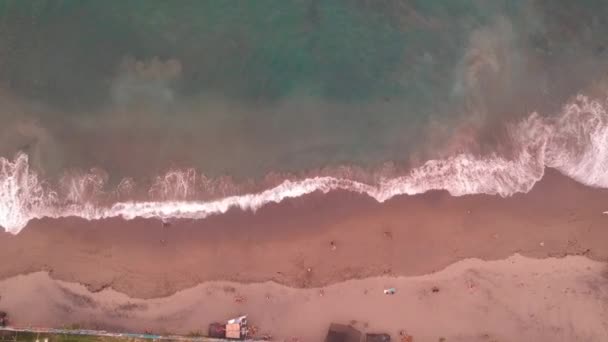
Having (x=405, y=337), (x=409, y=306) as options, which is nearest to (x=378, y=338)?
(x=405, y=337)

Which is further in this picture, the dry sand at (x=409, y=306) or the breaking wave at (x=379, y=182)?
the breaking wave at (x=379, y=182)

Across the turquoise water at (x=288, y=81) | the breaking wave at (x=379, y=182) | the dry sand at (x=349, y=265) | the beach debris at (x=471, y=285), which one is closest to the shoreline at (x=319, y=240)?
the dry sand at (x=349, y=265)

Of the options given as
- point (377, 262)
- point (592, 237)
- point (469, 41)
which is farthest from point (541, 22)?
point (377, 262)

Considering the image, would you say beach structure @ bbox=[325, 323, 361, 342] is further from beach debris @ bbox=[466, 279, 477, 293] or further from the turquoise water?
the turquoise water

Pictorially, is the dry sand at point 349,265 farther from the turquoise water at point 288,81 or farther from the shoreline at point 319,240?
the turquoise water at point 288,81

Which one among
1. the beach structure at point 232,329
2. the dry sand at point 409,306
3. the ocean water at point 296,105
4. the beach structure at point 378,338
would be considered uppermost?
the ocean water at point 296,105

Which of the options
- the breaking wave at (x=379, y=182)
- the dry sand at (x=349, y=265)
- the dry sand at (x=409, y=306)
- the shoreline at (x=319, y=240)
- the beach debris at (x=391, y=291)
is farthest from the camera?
the breaking wave at (x=379, y=182)

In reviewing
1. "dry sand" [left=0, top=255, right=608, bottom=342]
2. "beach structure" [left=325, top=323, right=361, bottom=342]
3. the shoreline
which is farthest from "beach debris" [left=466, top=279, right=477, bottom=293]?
"beach structure" [left=325, top=323, right=361, bottom=342]

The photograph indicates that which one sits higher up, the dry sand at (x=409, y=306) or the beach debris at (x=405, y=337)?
the dry sand at (x=409, y=306)
